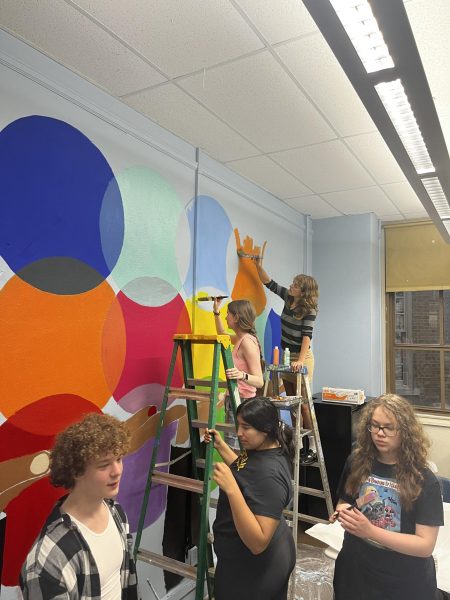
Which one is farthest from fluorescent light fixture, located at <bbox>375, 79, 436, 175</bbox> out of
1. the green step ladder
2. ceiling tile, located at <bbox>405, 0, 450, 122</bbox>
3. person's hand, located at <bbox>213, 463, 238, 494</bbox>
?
person's hand, located at <bbox>213, 463, 238, 494</bbox>

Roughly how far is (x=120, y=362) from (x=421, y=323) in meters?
3.54

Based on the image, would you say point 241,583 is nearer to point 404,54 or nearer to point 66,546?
point 66,546

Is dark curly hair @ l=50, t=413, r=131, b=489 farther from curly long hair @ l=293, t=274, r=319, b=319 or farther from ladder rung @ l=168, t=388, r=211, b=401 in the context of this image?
curly long hair @ l=293, t=274, r=319, b=319

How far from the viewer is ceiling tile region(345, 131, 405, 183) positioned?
284 cm

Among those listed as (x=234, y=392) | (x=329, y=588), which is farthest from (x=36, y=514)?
(x=329, y=588)

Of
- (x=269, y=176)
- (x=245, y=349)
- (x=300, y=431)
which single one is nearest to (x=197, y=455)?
(x=245, y=349)

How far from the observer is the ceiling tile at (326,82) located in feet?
6.45

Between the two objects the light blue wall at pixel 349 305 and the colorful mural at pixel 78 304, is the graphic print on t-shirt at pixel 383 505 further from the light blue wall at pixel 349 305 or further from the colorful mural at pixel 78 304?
the light blue wall at pixel 349 305

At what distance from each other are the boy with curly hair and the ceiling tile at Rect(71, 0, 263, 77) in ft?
5.17

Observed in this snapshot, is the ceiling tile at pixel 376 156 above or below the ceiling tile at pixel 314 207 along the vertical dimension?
above

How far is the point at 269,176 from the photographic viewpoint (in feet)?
11.6

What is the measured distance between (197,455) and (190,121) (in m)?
2.05

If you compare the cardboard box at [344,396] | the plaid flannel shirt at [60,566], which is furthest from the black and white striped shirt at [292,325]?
the plaid flannel shirt at [60,566]

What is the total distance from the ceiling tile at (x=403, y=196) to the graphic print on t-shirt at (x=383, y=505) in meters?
2.71
